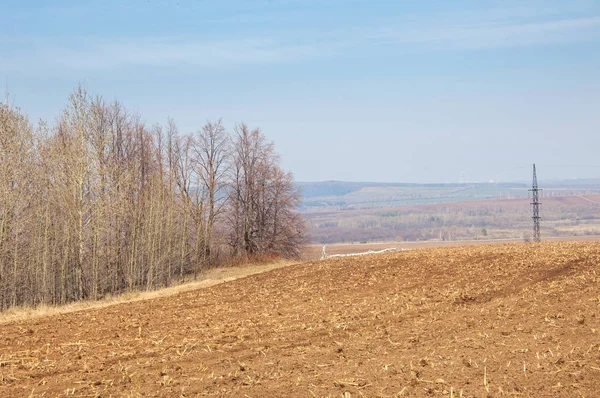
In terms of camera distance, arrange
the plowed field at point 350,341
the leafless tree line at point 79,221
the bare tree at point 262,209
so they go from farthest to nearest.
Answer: the bare tree at point 262,209 → the leafless tree line at point 79,221 → the plowed field at point 350,341

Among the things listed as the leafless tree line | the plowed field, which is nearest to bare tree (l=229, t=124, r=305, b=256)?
the leafless tree line

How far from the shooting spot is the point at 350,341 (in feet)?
38.1

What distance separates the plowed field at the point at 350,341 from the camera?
8297mm

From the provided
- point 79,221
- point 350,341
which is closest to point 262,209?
point 79,221

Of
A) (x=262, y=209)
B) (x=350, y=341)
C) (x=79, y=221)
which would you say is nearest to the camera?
(x=350, y=341)

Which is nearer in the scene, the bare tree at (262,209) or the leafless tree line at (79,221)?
the leafless tree line at (79,221)

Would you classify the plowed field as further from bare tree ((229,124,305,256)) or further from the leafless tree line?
bare tree ((229,124,305,256))

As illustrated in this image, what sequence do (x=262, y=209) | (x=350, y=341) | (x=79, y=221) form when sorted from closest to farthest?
1. (x=350, y=341)
2. (x=79, y=221)
3. (x=262, y=209)

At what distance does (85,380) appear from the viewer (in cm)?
955

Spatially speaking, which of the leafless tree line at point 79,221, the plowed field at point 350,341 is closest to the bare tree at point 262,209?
the leafless tree line at point 79,221

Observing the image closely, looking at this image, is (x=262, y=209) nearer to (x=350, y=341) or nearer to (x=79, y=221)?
(x=79, y=221)

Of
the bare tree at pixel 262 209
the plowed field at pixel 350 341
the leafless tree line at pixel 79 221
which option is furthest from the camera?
the bare tree at pixel 262 209

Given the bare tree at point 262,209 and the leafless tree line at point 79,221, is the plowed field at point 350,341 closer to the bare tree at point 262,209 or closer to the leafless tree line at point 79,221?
the leafless tree line at point 79,221

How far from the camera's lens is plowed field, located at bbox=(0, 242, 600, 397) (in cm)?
830
